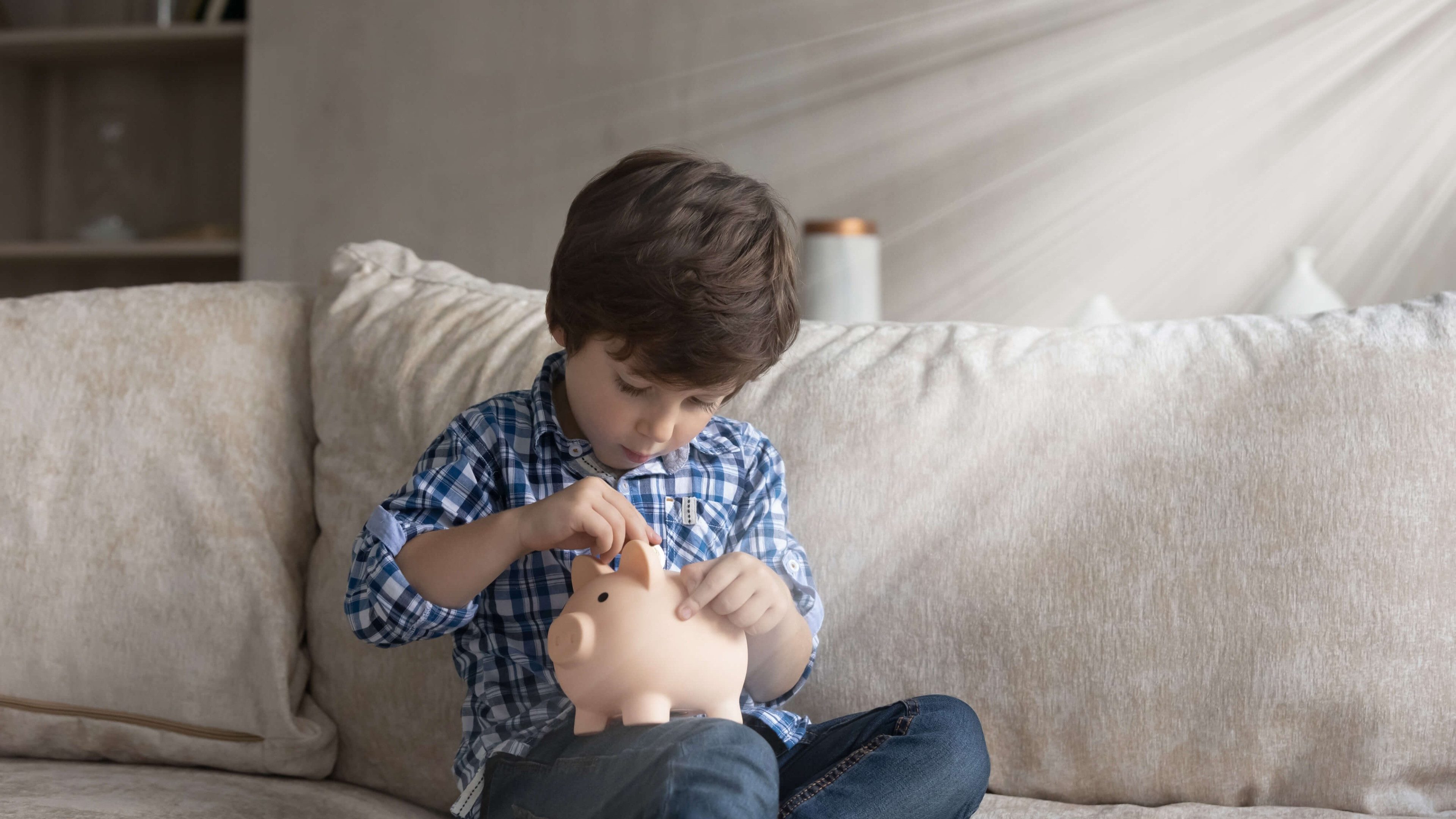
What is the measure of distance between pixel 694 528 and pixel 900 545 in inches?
8.1

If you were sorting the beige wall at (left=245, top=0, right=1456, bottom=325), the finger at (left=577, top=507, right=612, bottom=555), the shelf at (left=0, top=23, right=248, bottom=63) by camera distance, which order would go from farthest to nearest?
1. the shelf at (left=0, top=23, right=248, bottom=63)
2. the beige wall at (left=245, top=0, right=1456, bottom=325)
3. the finger at (left=577, top=507, right=612, bottom=555)

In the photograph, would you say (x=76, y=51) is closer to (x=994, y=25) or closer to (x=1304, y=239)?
(x=994, y=25)

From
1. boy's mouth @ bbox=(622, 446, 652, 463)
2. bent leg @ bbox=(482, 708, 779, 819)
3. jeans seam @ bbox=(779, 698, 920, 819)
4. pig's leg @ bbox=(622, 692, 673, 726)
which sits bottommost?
jeans seam @ bbox=(779, 698, 920, 819)

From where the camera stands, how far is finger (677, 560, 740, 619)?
0.76 m

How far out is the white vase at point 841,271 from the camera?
2.39 meters

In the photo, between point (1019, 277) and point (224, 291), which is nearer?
point (224, 291)

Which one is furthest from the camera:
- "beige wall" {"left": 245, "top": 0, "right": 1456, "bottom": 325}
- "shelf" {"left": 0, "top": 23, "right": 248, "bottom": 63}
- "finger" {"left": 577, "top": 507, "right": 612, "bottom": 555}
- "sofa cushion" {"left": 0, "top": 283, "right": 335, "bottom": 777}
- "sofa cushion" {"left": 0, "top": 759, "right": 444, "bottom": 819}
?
"shelf" {"left": 0, "top": 23, "right": 248, "bottom": 63}

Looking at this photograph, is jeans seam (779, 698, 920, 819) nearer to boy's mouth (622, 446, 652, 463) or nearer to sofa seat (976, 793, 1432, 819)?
sofa seat (976, 793, 1432, 819)

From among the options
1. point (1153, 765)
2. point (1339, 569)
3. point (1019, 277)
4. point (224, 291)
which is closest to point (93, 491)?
point (224, 291)

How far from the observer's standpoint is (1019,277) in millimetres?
2430

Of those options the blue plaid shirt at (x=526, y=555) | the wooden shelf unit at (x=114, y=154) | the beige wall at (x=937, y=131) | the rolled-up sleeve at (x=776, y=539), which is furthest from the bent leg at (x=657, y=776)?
the wooden shelf unit at (x=114, y=154)

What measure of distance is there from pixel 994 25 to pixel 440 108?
126 cm

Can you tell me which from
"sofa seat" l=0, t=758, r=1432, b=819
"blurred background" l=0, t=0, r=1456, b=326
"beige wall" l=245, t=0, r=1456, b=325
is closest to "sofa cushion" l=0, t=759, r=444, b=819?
"sofa seat" l=0, t=758, r=1432, b=819

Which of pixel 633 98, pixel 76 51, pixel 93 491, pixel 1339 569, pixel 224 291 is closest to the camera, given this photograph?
pixel 1339 569
